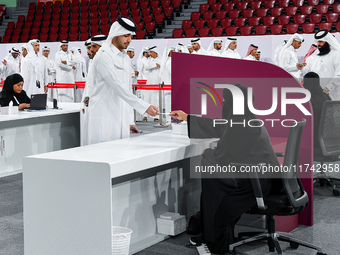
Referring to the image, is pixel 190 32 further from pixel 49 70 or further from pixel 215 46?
pixel 49 70

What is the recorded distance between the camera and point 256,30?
11.3m

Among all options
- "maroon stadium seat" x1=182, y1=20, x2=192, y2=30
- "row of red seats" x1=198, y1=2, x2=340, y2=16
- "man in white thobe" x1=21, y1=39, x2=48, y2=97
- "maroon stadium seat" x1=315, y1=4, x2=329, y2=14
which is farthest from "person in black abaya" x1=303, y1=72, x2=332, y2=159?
"maroon stadium seat" x1=182, y1=20, x2=192, y2=30

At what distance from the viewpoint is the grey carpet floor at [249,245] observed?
3.15 metres

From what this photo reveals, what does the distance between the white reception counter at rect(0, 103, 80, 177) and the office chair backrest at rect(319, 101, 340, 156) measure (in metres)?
2.95

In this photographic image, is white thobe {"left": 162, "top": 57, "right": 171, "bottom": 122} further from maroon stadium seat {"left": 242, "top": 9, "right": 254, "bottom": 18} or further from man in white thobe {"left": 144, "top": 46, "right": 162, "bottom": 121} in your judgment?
maroon stadium seat {"left": 242, "top": 9, "right": 254, "bottom": 18}

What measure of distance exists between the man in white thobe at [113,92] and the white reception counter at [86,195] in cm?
49

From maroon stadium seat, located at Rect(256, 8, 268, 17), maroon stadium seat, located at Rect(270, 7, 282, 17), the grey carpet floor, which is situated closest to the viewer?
the grey carpet floor

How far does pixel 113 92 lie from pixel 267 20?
28.5 ft

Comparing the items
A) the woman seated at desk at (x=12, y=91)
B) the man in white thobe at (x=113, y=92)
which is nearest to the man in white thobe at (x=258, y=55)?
the woman seated at desk at (x=12, y=91)

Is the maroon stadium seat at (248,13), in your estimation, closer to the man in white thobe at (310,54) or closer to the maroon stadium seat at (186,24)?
the maroon stadium seat at (186,24)

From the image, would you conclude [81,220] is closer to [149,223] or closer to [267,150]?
[149,223]

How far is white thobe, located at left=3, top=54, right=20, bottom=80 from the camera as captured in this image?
10.7 metres

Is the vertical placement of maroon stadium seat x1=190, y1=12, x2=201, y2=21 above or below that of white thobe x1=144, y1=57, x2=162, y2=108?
above

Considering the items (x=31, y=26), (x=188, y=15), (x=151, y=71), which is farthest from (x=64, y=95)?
(x=31, y=26)
